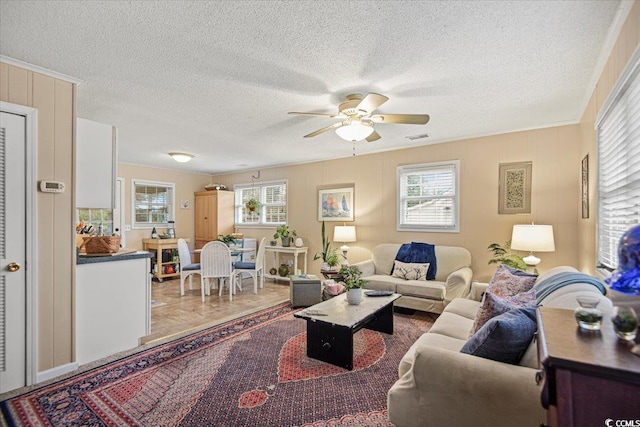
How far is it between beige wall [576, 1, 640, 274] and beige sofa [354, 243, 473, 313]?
1.18 metres

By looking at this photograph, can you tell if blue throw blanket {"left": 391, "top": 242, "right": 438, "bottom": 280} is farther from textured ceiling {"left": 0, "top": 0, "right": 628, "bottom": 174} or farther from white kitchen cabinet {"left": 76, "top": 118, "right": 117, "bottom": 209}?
white kitchen cabinet {"left": 76, "top": 118, "right": 117, "bottom": 209}

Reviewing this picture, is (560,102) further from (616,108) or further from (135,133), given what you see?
(135,133)

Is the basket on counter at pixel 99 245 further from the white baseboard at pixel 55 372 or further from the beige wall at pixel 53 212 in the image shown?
the white baseboard at pixel 55 372

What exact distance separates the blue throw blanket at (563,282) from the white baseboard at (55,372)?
345cm

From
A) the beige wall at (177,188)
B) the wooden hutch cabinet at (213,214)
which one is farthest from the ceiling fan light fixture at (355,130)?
the beige wall at (177,188)

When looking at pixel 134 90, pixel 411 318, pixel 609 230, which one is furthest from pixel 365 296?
pixel 134 90

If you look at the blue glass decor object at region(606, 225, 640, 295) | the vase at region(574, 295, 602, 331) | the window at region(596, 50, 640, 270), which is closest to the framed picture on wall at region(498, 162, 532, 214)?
the window at region(596, 50, 640, 270)

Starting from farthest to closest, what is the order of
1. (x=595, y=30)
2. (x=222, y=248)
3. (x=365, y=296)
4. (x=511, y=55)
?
1. (x=222, y=248)
2. (x=365, y=296)
3. (x=511, y=55)
4. (x=595, y=30)

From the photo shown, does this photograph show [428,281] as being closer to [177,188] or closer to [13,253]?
[13,253]

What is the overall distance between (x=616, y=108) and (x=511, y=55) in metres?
0.73

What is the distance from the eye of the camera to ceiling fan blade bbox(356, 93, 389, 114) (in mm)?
2248

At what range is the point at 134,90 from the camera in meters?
2.66

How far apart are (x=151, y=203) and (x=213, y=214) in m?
1.31

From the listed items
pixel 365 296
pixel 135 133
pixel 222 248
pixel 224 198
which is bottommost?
pixel 365 296
